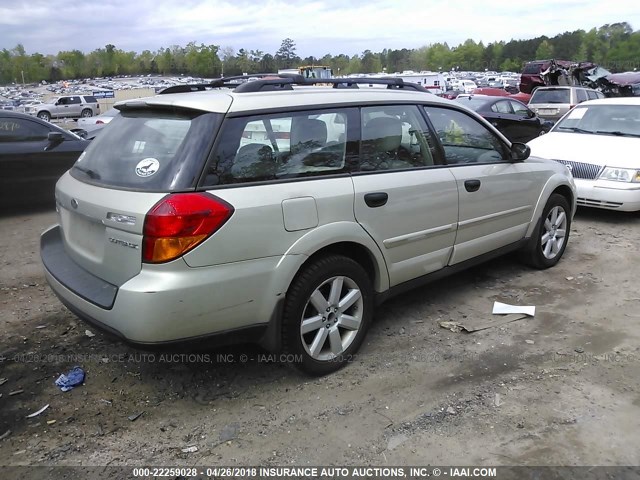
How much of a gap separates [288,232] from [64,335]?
2099 millimetres

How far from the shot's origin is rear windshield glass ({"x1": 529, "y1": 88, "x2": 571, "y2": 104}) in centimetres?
1678

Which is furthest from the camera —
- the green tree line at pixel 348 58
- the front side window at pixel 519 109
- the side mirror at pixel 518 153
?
the green tree line at pixel 348 58

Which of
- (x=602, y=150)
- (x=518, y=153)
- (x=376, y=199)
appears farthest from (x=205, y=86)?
(x=602, y=150)

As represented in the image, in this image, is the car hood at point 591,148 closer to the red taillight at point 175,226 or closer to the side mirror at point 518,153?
the side mirror at point 518,153

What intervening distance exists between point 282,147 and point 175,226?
861 millimetres

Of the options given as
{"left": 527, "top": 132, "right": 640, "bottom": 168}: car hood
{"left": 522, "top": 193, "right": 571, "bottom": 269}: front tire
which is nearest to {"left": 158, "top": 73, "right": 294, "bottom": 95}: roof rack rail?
{"left": 522, "top": 193, "right": 571, "bottom": 269}: front tire

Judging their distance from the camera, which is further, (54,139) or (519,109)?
(519,109)

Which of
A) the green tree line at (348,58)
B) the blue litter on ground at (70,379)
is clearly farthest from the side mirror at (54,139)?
the green tree line at (348,58)

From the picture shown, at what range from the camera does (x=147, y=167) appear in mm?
2914

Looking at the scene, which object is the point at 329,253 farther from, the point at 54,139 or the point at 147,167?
the point at 54,139

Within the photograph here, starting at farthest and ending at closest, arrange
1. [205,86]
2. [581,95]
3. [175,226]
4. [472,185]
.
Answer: [581,95]
[472,185]
[205,86]
[175,226]

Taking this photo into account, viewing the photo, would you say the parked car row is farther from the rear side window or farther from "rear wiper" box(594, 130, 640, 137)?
"rear wiper" box(594, 130, 640, 137)

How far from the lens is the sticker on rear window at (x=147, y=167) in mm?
2873

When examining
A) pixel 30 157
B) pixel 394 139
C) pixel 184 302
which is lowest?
pixel 184 302
